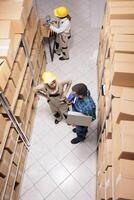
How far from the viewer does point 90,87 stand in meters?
5.09

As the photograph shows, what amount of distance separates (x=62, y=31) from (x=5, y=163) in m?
3.28

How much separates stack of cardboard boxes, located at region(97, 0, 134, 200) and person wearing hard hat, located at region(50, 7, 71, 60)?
150cm

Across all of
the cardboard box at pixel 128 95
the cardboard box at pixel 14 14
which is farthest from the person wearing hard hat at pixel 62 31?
the cardboard box at pixel 128 95

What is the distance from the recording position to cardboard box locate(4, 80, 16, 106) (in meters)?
3.24

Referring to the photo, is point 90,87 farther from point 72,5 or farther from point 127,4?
point 72,5

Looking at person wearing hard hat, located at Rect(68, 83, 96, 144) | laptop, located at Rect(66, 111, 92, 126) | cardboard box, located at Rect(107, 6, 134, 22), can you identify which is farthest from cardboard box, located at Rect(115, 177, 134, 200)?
cardboard box, located at Rect(107, 6, 134, 22)

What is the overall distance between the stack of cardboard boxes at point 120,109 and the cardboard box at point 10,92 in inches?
58.6

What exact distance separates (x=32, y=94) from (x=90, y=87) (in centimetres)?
141

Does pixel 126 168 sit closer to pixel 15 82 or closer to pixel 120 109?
pixel 120 109

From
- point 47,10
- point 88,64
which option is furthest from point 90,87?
point 47,10

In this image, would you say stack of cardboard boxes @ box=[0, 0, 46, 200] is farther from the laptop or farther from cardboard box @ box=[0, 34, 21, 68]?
the laptop

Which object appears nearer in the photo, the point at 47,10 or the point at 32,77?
the point at 32,77

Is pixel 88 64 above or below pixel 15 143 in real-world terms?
above

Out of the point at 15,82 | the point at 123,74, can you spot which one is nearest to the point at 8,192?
the point at 15,82
